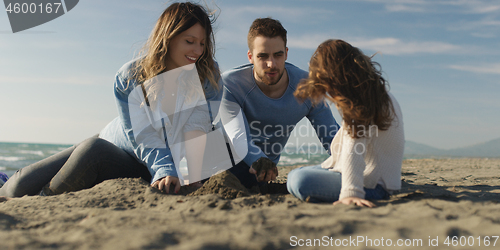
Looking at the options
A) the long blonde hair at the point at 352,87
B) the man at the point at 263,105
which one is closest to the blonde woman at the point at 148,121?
the man at the point at 263,105

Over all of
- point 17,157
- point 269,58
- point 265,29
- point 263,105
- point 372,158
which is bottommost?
point 17,157

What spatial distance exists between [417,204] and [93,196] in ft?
7.43

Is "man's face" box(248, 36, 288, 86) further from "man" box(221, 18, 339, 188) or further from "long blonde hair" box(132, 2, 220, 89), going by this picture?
"long blonde hair" box(132, 2, 220, 89)

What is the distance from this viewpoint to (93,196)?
2340 mm

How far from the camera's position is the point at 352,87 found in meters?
2.02

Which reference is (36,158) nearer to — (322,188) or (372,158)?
(322,188)

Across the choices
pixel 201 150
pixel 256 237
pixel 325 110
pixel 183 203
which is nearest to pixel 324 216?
pixel 256 237

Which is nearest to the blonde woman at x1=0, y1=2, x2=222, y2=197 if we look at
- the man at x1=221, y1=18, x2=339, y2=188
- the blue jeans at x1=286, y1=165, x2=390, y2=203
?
the man at x1=221, y1=18, x2=339, y2=188

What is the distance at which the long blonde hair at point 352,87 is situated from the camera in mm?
1987

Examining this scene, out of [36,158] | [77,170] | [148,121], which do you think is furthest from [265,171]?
[36,158]

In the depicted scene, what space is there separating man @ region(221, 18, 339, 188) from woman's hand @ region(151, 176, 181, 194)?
Answer: 2.47 ft

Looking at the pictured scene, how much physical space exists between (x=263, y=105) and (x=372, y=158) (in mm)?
1652

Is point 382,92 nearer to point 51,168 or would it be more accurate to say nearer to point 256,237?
point 256,237

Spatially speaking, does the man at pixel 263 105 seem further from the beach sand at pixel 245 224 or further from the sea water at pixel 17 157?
the sea water at pixel 17 157
